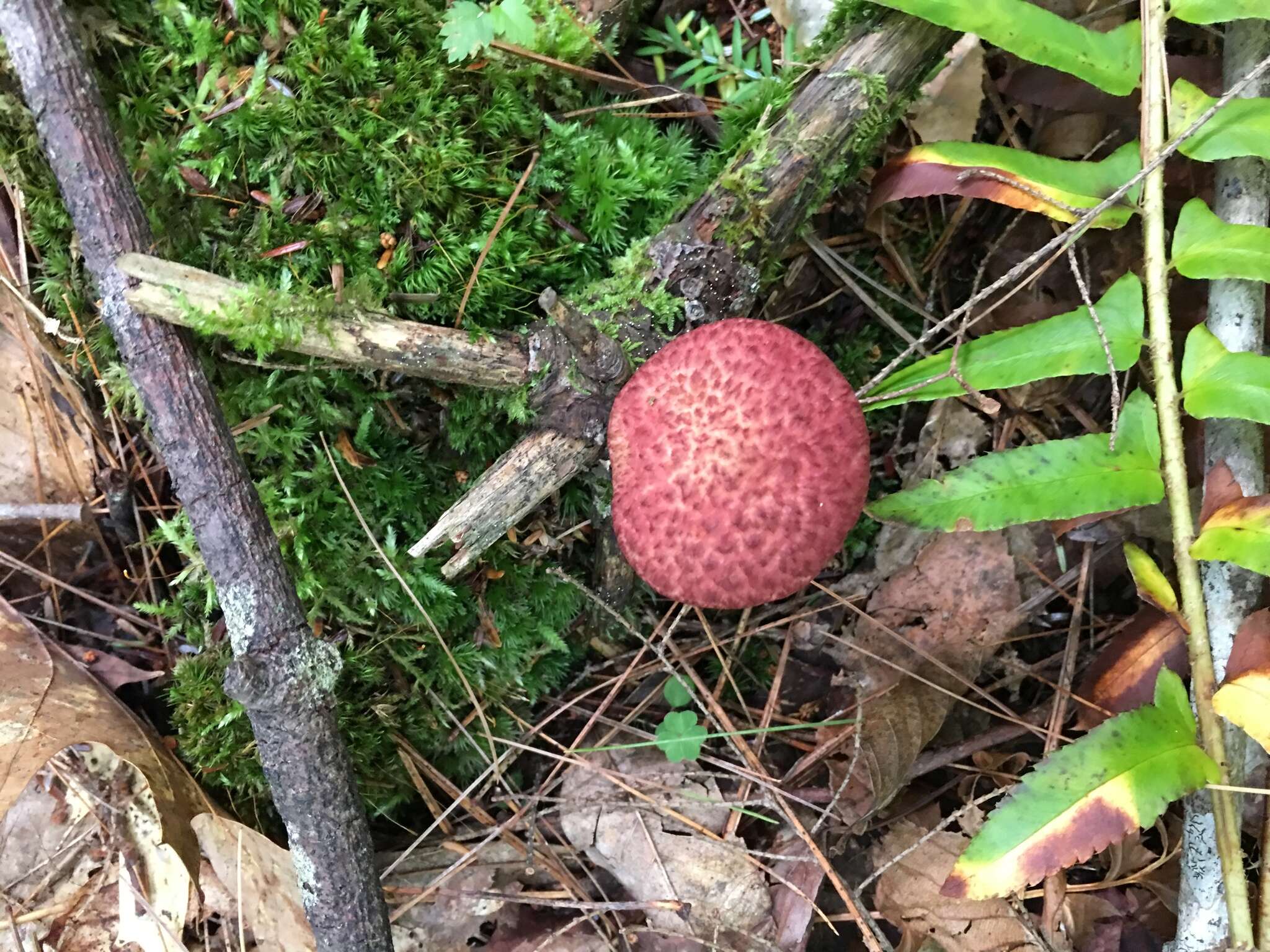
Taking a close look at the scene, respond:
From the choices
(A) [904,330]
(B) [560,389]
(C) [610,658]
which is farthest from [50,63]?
(A) [904,330]

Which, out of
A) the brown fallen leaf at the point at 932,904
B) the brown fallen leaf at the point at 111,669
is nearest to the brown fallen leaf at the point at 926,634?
the brown fallen leaf at the point at 932,904

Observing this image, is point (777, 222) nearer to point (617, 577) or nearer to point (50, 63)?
point (617, 577)

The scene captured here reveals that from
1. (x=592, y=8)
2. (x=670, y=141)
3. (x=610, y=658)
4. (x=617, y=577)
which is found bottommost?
(x=610, y=658)

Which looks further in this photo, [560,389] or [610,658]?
[610,658]

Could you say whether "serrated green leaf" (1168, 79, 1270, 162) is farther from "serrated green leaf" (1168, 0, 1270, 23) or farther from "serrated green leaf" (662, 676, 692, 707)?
"serrated green leaf" (662, 676, 692, 707)

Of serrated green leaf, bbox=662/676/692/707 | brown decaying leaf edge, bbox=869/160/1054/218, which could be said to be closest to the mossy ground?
brown decaying leaf edge, bbox=869/160/1054/218

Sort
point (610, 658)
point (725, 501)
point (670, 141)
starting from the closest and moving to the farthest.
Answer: point (725, 501)
point (670, 141)
point (610, 658)

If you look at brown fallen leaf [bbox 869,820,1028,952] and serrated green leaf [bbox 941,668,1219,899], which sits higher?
serrated green leaf [bbox 941,668,1219,899]
